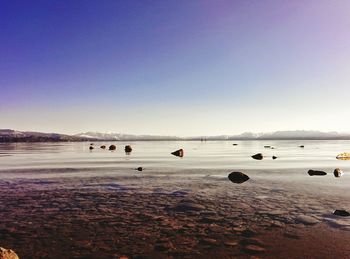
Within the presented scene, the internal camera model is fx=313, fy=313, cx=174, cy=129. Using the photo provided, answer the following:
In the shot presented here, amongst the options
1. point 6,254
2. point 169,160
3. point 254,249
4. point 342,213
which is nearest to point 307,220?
point 342,213

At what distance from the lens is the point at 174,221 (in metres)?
13.1

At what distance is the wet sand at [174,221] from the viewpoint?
9766 mm

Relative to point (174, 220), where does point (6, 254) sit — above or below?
above

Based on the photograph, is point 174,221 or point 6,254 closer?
point 6,254

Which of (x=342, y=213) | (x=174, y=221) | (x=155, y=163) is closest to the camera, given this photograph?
(x=174, y=221)

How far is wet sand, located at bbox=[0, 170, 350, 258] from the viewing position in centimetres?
977

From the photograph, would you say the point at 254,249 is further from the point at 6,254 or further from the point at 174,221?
the point at 6,254

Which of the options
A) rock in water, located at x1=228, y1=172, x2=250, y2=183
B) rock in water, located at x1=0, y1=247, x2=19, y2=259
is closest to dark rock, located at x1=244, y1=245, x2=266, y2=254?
rock in water, located at x1=0, y1=247, x2=19, y2=259

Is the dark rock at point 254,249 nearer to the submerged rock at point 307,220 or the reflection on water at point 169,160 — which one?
the submerged rock at point 307,220

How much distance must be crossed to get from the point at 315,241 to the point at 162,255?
16.9ft

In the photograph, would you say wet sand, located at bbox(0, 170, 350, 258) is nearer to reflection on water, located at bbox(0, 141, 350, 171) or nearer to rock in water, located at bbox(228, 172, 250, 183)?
rock in water, located at bbox(228, 172, 250, 183)

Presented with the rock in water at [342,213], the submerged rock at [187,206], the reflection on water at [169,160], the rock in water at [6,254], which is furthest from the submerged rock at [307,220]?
the reflection on water at [169,160]

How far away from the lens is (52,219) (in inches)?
522

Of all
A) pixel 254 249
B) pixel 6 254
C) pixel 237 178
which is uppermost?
pixel 6 254
